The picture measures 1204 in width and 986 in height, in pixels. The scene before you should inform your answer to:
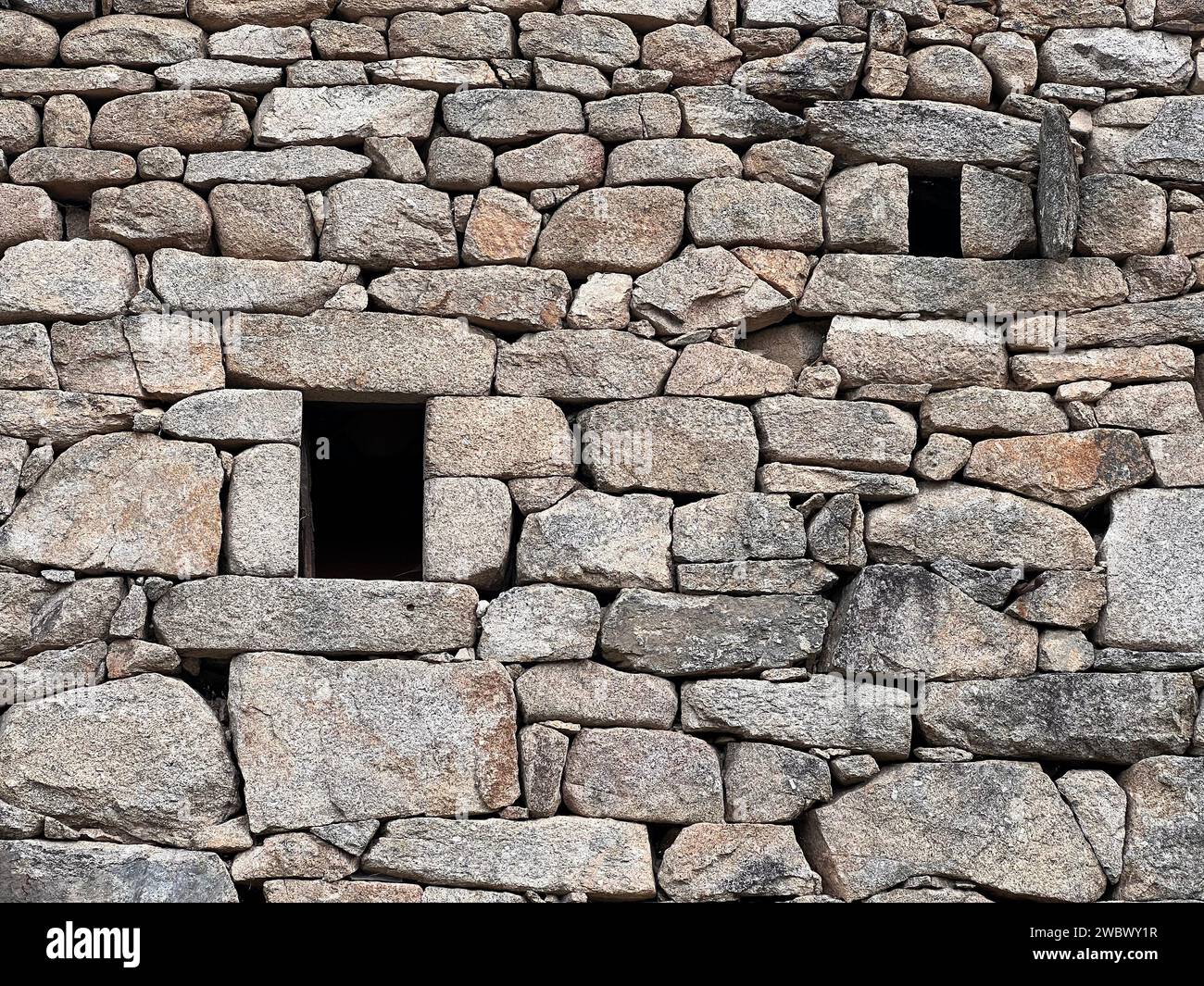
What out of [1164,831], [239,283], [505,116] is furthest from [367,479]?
[1164,831]

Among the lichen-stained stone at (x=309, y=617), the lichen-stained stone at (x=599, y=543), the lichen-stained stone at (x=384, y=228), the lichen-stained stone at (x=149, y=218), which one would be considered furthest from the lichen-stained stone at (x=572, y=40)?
the lichen-stained stone at (x=309, y=617)

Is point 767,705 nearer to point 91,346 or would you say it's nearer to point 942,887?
point 942,887

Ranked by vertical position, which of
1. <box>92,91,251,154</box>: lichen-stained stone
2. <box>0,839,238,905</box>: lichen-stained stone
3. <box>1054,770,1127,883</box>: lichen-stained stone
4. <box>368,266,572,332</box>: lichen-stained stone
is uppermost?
<box>92,91,251,154</box>: lichen-stained stone

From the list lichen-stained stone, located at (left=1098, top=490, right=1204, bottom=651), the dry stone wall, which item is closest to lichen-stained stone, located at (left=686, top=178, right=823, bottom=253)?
the dry stone wall

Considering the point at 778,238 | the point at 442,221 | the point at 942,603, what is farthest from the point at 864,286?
the point at 442,221

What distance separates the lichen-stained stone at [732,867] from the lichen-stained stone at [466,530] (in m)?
1.13

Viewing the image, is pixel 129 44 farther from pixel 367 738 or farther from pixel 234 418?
pixel 367 738

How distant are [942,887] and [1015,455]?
1514 millimetres

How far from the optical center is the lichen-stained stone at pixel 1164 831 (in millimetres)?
4418

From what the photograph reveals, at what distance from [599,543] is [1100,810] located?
1919mm

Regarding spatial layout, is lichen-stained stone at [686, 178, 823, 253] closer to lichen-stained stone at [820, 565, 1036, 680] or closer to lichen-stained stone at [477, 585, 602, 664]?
lichen-stained stone at [820, 565, 1036, 680]

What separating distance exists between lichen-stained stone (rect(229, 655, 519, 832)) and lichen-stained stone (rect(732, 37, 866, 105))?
2376 millimetres

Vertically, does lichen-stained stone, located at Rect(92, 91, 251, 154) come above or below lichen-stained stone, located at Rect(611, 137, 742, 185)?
above

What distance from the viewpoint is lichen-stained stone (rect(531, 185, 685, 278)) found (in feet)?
15.5
